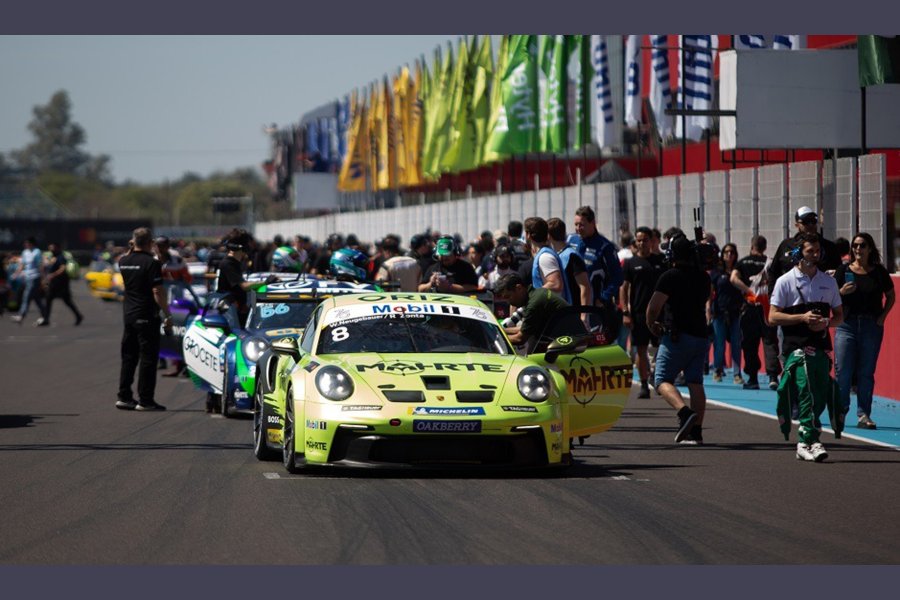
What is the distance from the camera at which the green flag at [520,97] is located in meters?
36.8

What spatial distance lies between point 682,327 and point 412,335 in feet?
8.61

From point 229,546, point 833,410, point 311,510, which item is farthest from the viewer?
point 833,410

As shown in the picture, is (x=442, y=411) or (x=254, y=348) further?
(x=254, y=348)

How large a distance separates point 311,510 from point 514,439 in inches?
72.1

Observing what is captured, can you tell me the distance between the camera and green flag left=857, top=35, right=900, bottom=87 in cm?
2144

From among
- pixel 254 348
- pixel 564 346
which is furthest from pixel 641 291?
pixel 564 346

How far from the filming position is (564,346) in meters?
12.0

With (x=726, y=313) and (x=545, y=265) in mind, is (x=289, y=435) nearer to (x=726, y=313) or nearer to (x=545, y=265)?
(x=545, y=265)

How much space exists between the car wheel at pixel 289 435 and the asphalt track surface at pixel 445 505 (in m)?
0.11

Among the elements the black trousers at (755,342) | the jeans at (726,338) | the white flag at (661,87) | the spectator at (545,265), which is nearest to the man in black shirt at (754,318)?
the black trousers at (755,342)

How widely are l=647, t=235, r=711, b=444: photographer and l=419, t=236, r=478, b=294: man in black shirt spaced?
16.4 ft

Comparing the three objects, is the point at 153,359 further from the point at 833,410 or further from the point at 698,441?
the point at 833,410

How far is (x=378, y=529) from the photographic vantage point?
9.16 meters

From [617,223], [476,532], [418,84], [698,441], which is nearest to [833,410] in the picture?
[698,441]
